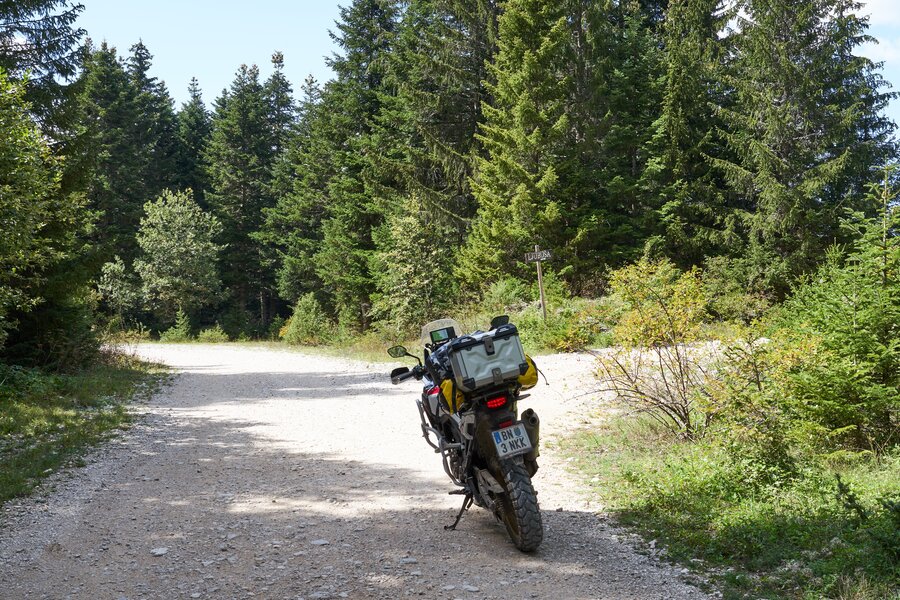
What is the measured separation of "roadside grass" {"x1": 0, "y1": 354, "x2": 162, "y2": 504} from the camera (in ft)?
23.0

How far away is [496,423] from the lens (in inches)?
178

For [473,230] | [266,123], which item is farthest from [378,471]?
[266,123]

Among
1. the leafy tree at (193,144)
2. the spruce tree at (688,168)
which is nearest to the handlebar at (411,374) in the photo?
the spruce tree at (688,168)

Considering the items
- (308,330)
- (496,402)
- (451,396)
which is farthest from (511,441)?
(308,330)

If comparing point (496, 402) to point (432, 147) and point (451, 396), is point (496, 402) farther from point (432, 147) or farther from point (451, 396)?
point (432, 147)

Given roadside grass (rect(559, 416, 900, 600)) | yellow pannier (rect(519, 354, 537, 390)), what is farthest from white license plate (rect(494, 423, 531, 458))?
roadside grass (rect(559, 416, 900, 600))

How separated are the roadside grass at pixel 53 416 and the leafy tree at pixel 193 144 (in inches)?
1562

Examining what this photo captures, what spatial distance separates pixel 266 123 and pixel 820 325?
50.6 m

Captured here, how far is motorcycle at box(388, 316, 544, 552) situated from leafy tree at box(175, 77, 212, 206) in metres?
49.2

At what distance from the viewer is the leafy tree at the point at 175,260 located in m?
38.9

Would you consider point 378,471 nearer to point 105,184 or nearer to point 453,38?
point 453,38

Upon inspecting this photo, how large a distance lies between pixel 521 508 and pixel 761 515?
188cm

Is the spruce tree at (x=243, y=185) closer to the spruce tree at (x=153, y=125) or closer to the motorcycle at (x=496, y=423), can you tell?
the spruce tree at (x=153, y=125)

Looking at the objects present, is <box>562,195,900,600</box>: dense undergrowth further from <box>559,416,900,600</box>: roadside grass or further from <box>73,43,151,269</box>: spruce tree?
<box>73,43,151,269</box>: spruce tree
